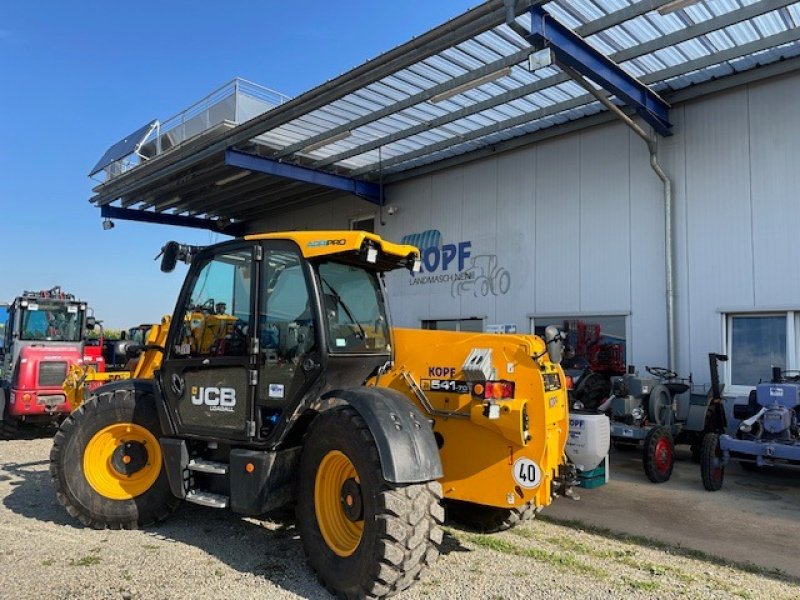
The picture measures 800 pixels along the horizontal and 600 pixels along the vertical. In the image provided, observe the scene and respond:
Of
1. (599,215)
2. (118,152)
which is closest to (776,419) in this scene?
(599,215)

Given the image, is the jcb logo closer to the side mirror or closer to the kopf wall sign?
the side mirror

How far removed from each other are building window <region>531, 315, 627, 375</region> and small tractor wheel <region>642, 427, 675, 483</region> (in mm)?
2518

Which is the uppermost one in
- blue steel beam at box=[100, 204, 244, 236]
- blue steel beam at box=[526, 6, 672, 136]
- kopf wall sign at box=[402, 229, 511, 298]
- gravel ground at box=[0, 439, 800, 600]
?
blue steel beam at box=[526, 6, 672, 136]

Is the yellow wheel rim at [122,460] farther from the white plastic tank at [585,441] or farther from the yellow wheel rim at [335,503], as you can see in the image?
the white plastic tank at [585,441]

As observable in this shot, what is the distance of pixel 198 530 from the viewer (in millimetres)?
5266

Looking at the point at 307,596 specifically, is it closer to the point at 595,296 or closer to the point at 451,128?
the point at 595,296

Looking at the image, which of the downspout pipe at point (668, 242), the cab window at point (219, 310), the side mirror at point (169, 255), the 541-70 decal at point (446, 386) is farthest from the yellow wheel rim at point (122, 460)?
the downspout pipe at point (668, 242)

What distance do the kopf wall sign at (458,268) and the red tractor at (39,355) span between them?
22.9 feet

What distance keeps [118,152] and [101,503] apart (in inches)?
578

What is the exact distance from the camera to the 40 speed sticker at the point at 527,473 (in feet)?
14.7

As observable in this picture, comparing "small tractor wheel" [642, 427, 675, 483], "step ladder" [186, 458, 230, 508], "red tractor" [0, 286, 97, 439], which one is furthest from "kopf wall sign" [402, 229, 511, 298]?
"step ladder" [186, 458, 230, 508]

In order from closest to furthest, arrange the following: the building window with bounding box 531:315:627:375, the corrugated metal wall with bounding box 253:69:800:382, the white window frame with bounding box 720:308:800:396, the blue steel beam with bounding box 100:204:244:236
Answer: the white window frame with bounding box 720:308:800:396 → the corrugated metal wall with bounding box 253:69:800:382 → the building window with bounding box 531:315:627:375 → the blue steel beam with bounding box 100:204:244:236

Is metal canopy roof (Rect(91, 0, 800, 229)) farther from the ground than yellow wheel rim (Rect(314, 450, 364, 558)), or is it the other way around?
metal canopy roof (Rect(91, 0, 800, 229))

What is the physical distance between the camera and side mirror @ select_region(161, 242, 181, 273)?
17.0 ft
